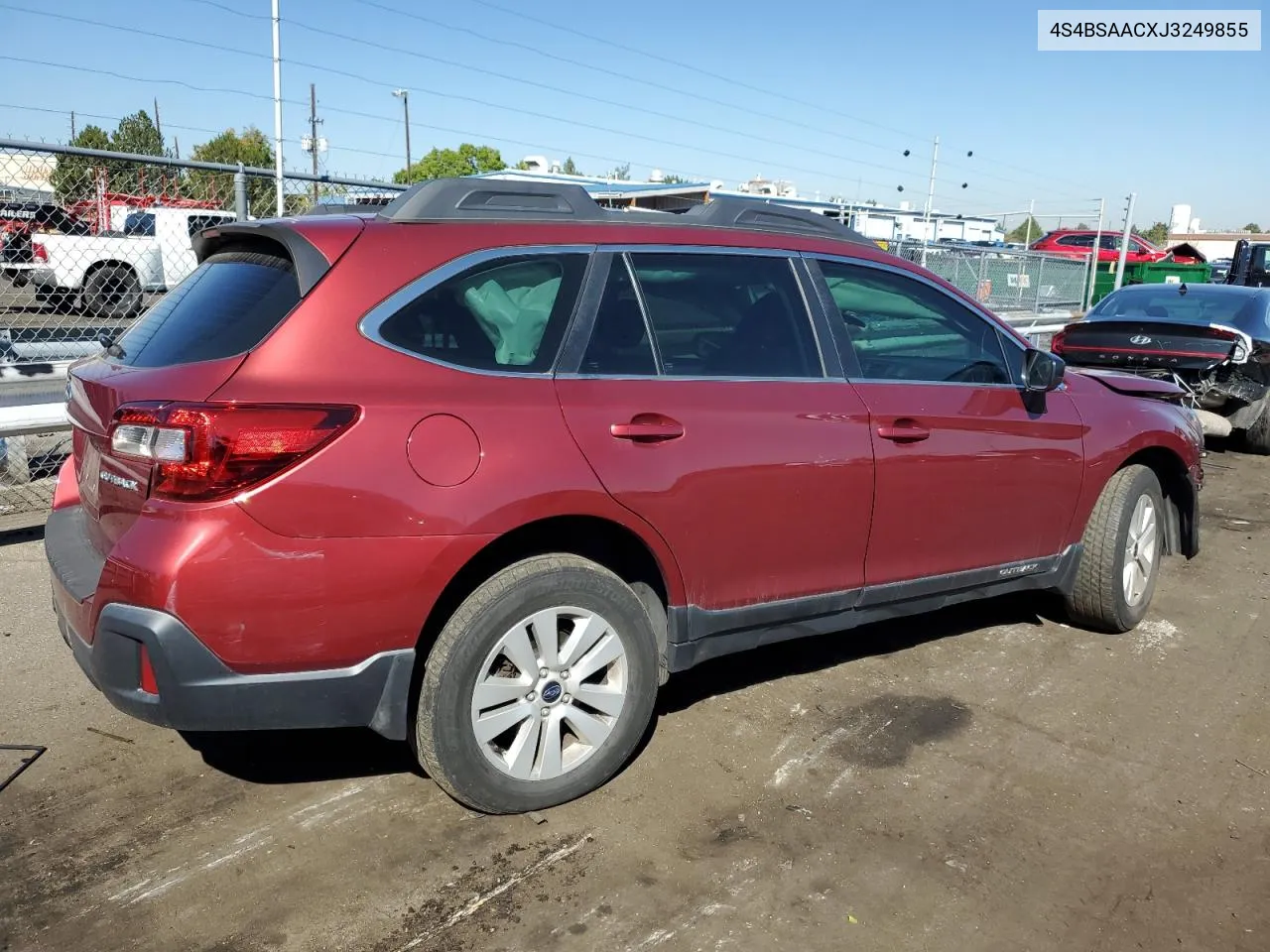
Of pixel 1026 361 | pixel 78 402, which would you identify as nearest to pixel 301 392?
pixel 78 402

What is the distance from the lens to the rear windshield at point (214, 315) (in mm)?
2906

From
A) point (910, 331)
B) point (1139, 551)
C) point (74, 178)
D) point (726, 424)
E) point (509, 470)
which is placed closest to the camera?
point (509, 470)

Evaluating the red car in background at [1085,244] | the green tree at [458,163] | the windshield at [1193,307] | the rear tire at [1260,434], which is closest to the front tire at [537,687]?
the windshield at [1193,307]

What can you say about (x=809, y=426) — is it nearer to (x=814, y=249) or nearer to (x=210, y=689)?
(x=814, y=249)

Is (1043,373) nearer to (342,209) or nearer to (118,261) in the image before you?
(342,209)

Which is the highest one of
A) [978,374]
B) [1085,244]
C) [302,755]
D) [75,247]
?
[1085,244]

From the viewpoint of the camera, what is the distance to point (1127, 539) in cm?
485

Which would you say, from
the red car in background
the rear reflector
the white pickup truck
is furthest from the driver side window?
the red car in background

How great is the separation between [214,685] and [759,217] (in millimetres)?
2434

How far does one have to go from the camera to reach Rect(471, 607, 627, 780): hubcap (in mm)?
3074

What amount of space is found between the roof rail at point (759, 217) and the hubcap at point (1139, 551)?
1.97m

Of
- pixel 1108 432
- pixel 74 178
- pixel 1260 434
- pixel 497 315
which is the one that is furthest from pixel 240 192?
pixel 1260 434

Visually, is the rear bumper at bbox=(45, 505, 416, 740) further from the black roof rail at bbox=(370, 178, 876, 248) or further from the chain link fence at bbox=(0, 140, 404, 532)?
the chain link fence at bbox=(0, 140, 404, 532)

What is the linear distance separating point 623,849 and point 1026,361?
263 centimetres
